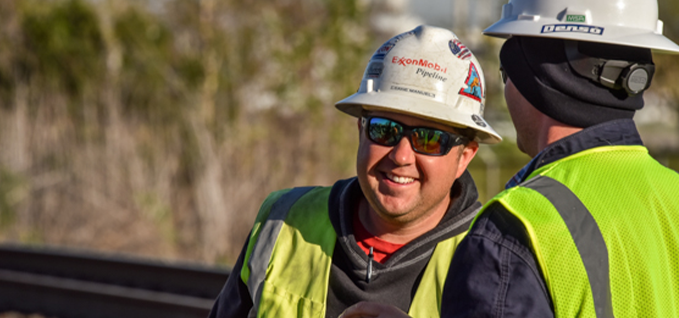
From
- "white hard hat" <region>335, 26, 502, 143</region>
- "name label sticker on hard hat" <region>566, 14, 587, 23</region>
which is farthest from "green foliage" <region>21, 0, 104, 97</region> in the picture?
"name label sticker on hard hat" <region>566, 14, 587, 23</region>

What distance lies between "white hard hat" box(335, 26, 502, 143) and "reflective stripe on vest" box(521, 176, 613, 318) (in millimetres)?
1074

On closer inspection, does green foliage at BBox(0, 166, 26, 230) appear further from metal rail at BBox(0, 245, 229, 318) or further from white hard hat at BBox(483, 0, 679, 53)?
white hard hat at BBox(483, 0, 679, 53)

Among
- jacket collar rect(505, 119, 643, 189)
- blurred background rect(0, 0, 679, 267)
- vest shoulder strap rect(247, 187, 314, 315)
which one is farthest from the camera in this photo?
blurred background rect(0, 0, 679, 267)

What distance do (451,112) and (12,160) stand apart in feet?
34.9

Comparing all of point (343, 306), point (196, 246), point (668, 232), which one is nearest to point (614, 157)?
point (668, 232)

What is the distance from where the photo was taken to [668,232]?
1.76 m

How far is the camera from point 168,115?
42.0 feet

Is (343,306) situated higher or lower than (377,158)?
lower

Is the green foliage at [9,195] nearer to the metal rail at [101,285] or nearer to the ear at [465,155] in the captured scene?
the metal rail at [101,285]

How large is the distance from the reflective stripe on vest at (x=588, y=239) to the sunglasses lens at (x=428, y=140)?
3.55ft

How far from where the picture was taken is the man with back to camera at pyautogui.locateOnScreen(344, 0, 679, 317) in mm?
1598

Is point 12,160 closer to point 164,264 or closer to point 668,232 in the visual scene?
point 164,264

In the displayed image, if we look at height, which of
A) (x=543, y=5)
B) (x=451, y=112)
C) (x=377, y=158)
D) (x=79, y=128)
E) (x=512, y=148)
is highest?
(x=543, y=5)

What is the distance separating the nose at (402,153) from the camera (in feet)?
9.04
